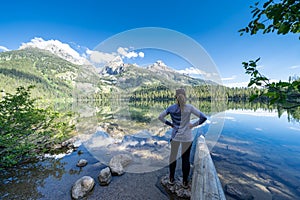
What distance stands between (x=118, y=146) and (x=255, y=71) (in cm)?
865

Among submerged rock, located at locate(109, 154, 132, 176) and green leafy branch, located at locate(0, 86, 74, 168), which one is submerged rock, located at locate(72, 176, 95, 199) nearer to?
submerged rock, located at locate(109, 154, 132, 176)

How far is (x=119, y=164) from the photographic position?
590cm

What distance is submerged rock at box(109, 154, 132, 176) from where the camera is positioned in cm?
558

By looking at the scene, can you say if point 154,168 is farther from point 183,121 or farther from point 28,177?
point 28,177

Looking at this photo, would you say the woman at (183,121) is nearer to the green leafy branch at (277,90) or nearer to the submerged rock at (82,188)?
the green leafy branch at (277,90)

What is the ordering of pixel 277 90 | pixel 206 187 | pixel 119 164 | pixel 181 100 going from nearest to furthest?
pixel 277 90, pixel 206 187, pixel 181 100, pixel 119 164

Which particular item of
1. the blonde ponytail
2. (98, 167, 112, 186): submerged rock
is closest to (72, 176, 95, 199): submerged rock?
(98, 167, 112, 186): submerged rock

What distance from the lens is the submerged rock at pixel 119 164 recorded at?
5582 mm

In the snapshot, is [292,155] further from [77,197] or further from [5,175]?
[5,175]

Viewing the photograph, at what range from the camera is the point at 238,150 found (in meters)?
8.99

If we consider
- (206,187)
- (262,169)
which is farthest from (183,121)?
(262,169)

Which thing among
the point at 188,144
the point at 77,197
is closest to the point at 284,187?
the point at 188,144

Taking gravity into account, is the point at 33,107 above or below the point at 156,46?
below

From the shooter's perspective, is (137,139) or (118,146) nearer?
(118,146)
